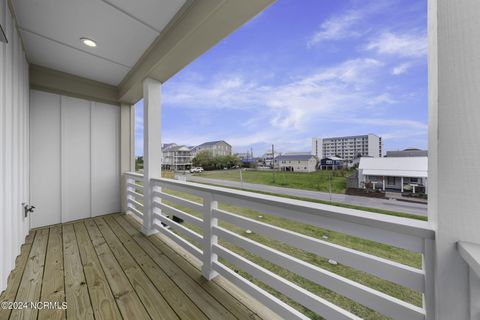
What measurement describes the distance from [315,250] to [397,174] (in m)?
0.53

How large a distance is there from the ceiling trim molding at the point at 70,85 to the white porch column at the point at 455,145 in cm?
380

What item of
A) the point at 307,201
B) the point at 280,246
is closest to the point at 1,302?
the point at 280,246

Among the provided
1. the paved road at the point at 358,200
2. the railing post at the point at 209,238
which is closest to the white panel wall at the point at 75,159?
the railing post at the point at 209,238

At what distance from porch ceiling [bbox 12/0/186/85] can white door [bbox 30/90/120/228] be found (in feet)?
2.01

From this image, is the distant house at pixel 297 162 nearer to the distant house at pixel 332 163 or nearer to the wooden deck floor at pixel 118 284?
the distant house at pixel 332 163

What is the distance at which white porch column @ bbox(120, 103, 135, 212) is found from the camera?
3.25m

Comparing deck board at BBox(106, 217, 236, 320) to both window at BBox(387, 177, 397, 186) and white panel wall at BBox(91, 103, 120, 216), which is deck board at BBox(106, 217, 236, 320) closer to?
window at BBox(387, 177, 397, 186)

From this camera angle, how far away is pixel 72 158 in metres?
2.82

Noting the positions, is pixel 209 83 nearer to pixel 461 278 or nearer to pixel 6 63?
pixel 6 63

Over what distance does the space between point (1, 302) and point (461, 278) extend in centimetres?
252

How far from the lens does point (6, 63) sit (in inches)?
56.6

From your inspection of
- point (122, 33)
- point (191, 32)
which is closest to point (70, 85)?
point (122, 33)

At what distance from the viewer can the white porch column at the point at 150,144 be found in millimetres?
2367

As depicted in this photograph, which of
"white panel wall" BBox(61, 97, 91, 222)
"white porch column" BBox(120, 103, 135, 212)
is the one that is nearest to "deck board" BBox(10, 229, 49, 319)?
"white panel wall" BBox(61, 97, 91, 222)
